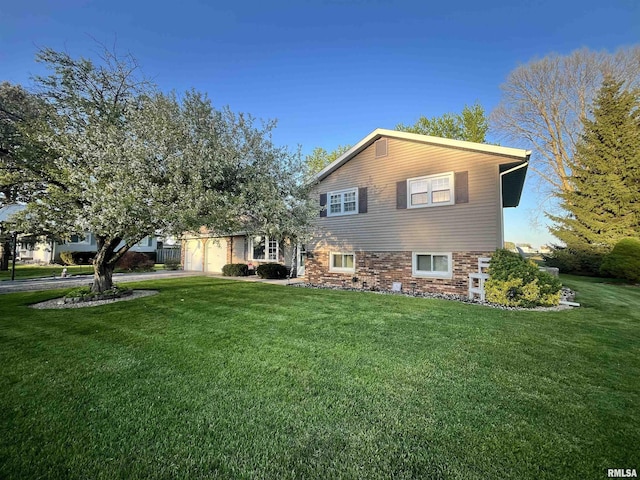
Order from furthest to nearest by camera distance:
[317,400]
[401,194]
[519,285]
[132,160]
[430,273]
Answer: [401,194] → [430,273] → [519,285] → [132,160] → [317,400]

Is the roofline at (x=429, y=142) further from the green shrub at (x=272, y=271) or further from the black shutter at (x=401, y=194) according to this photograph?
the green shrub at (x=272, y=271)

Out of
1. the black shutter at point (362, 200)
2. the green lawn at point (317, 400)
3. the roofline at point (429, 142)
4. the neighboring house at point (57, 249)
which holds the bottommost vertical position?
the green lawn at point (317, 400)

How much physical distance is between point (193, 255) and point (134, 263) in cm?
424

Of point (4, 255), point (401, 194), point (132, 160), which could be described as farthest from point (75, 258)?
point (401, 194)

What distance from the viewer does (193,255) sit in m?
22.5

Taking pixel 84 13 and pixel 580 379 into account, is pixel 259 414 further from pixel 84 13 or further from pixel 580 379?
pixel 84 13

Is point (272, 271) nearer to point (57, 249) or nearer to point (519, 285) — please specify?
point (519, 285)

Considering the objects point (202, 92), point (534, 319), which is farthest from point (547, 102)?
point (202, 92)

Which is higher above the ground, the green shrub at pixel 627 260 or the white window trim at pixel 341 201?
the white window trim at pixel 341 201

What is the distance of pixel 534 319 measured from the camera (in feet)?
21.7

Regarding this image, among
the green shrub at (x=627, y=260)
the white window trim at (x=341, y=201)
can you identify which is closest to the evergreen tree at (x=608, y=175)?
the green shrub at (x=627, y=260)

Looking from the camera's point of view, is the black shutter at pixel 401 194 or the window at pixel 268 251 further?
the window at pixel 268 251

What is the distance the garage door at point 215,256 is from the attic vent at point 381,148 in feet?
41.1

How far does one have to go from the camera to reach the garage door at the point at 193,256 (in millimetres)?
22016
